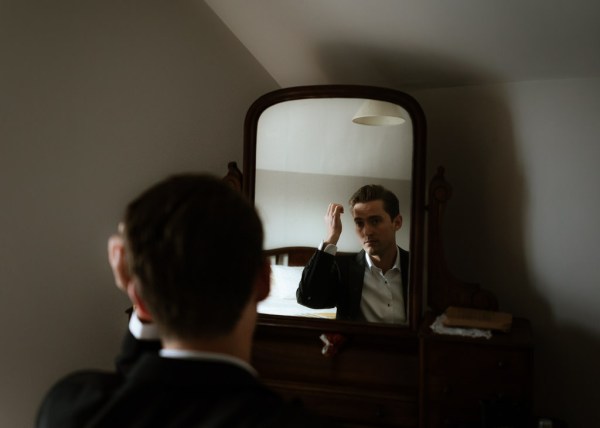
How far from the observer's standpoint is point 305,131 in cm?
174

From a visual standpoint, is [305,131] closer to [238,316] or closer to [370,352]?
[370,352]

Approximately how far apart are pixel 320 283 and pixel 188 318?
3.34ft

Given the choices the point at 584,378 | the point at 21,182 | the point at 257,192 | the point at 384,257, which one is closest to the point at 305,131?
the point at 257,192

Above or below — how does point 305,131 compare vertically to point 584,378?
above

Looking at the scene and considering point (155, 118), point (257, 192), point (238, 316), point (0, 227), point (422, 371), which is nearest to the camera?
point (238, 316)

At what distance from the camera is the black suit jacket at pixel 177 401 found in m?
0.63

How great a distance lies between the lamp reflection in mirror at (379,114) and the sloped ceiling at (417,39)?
7.8 inches

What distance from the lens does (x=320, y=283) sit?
5.57 feet

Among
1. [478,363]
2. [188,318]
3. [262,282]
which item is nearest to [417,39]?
[478,363]

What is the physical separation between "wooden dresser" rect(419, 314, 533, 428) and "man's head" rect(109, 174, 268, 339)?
90 cm

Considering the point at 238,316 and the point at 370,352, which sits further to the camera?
the point at 370,352

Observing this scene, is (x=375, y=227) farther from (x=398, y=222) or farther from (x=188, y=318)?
(x=188, y=318)

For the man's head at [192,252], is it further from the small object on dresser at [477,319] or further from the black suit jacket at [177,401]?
the small object on dresser at [477,319]

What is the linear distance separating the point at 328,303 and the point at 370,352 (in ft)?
0.56
